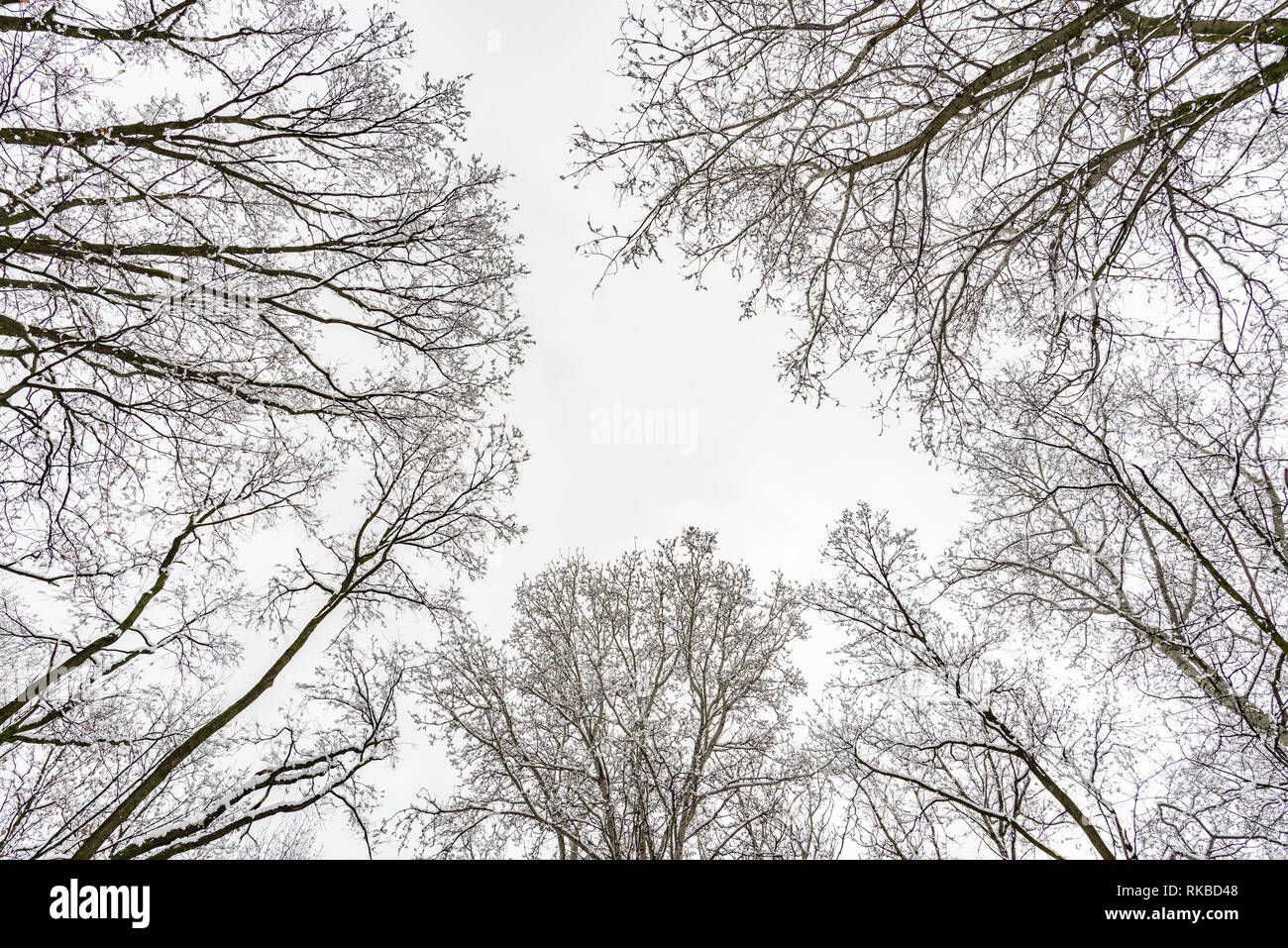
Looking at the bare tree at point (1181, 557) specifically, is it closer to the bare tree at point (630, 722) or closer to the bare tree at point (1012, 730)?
the bare tree at point (1012, 730)

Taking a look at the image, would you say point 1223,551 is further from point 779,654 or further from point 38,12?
point 38,12

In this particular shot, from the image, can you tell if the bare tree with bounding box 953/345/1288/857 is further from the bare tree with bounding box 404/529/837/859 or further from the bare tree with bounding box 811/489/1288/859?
the bare tree with bounding box 404/529/837/859

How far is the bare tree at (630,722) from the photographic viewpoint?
6203 millimetres

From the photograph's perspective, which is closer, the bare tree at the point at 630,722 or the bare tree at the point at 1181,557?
the bare tree at the point at 1181,557

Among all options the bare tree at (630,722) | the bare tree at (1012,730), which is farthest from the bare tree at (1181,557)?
the bare tree at (630,722)

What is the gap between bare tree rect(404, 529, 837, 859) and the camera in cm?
620

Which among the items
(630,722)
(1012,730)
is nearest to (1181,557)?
(1012,730)

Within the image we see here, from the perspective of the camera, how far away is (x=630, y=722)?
6973mm

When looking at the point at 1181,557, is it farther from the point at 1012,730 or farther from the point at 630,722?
the point at 630,722

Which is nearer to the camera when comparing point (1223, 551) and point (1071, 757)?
point (1223, 551)

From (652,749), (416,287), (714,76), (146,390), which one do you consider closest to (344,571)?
(146,390)

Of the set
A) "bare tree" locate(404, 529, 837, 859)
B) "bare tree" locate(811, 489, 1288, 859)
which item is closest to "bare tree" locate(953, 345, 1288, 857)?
"bare tree" locate(811, 489, 1288, 859)

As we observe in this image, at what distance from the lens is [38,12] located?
348 cm
